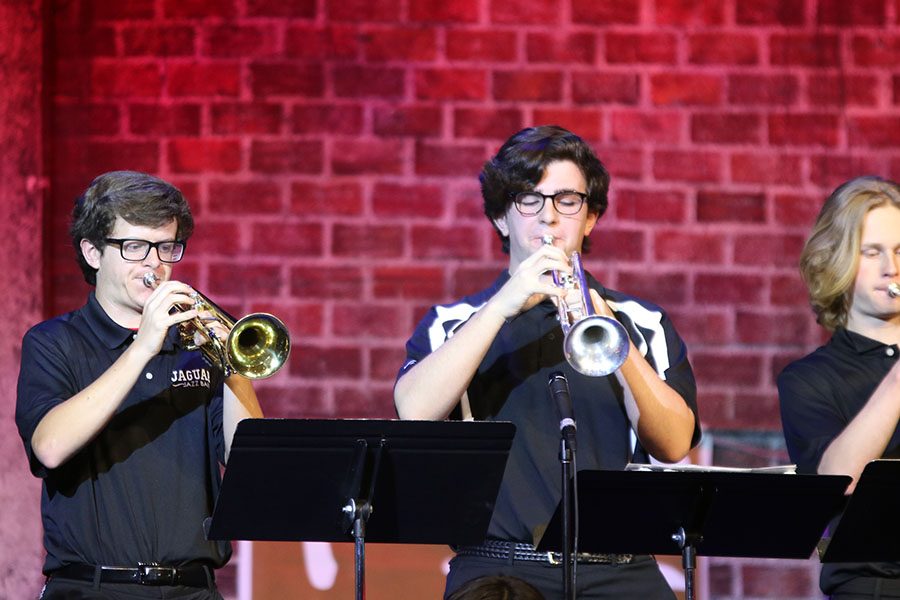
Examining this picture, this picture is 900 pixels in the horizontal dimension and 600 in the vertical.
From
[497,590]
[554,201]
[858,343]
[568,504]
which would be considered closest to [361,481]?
[568,504]

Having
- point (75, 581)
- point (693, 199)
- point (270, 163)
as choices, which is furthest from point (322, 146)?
point (75, 581)

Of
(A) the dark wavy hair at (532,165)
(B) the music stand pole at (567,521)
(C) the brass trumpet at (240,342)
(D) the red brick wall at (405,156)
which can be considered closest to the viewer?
(B) the music stand pole at (567,521)

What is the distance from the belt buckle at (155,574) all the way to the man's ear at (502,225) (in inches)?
54.9

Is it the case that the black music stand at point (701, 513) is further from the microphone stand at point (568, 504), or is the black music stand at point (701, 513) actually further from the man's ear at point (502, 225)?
the man's ear at point (502, 225)

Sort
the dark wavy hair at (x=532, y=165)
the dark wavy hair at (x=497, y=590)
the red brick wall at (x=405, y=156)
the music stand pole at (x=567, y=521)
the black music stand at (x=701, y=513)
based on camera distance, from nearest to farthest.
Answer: the dark wavy hair at (x=497, y=590)
the music stand pole at (x=567, y=521)
the black music stand at (x=701, y=513)
the dark wavy hair at (x=532, y=165)
the red brick wall at (x=405, y=156)

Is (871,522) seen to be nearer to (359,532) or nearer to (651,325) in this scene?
(651,325)

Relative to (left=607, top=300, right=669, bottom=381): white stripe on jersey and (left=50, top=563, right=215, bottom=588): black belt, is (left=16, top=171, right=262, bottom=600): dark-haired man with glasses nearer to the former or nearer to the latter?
(left=50, top=563, right=215, bottom=588): black belt

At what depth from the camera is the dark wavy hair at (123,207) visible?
3650mm

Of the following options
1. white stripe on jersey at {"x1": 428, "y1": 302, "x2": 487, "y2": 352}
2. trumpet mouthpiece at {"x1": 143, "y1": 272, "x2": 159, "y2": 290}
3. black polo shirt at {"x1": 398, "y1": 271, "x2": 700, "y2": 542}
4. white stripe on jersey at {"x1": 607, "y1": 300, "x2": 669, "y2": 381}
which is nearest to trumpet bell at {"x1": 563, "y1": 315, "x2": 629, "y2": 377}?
black polo shirt at {"x1": 398, "y1": 271, "x2": 700, "y2": 542}

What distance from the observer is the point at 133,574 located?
134 inches

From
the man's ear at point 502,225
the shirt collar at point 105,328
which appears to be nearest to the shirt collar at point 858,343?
the man's ear at point 502,225

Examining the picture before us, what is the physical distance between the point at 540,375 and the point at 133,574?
48.7 inches

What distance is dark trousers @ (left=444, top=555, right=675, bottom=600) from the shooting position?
11.0 feet

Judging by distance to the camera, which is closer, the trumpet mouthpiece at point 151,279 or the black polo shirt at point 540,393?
the black polo shirt at point 540,393
